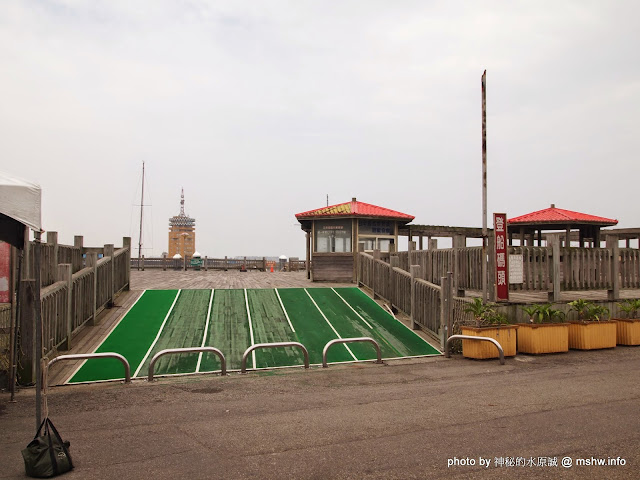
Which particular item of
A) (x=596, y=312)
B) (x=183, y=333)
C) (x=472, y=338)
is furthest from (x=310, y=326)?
(x=596, y=312)

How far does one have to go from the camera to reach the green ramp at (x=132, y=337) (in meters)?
9.96

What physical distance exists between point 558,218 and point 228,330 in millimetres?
19353

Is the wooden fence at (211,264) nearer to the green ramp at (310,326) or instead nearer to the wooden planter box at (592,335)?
the green ramp at (310,326)

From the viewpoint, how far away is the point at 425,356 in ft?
40.4

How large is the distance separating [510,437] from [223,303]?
11537 mm

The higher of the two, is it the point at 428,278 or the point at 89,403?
the point at 428,278

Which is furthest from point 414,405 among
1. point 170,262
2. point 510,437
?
point 170,262

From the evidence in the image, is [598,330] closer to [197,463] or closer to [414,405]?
[414,405]

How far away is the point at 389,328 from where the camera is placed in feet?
47.4

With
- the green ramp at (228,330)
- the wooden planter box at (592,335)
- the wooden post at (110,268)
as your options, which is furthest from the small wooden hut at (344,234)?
the wooden planter box at (592,335)

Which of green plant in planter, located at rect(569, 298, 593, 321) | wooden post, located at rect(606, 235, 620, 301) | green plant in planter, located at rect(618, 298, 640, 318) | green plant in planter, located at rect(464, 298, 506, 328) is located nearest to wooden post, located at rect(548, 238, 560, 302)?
green plant in planter, located at rect(569, 298, 593, 321)

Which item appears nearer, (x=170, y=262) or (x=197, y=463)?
(x=197, y=463)

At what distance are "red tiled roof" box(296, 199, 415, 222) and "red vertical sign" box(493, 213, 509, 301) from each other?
32.0 ft

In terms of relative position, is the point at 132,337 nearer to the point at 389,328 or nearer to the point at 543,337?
the point at 389,328
